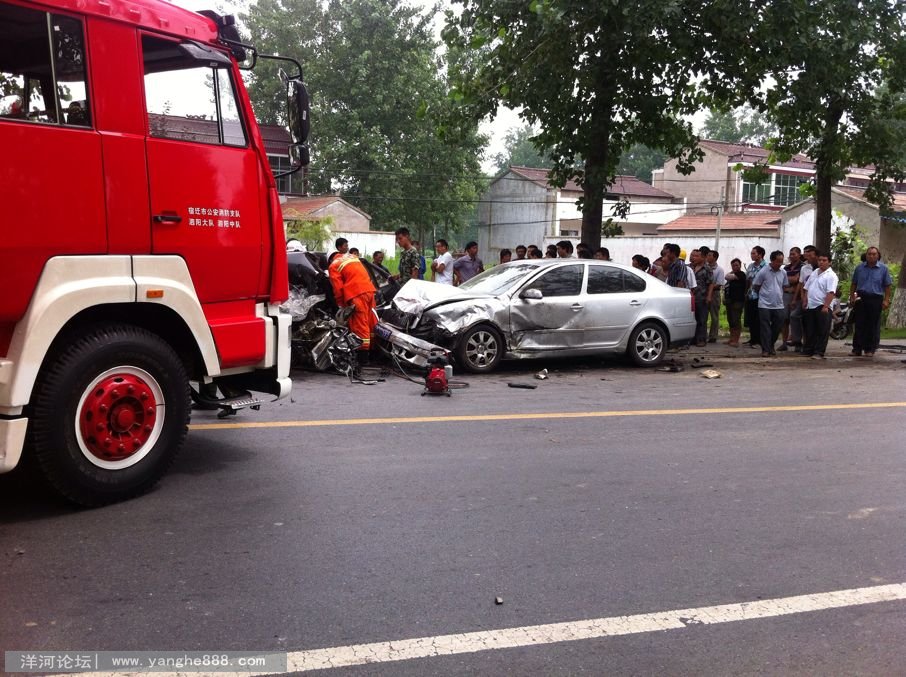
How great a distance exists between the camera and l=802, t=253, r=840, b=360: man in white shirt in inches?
520

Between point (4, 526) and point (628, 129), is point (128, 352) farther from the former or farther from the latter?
point (628, 129)

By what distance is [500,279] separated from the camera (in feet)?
38.7

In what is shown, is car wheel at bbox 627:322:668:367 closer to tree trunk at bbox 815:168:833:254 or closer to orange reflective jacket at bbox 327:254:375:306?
orange reflective jacket at bbox 327:254:375:306

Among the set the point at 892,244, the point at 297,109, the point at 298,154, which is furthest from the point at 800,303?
the point at 892,244

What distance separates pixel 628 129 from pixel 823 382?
7.04 metres

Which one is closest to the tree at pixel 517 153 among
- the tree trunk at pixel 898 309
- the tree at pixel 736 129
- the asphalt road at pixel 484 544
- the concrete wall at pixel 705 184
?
the tree at pixel 736 129

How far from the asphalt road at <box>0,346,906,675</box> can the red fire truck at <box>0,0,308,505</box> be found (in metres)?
0.54

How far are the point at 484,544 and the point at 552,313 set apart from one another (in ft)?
23.3

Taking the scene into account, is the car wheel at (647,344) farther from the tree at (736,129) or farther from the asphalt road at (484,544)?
the tree at (736,129)

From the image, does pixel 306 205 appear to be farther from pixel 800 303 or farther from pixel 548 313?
pixel 548 313

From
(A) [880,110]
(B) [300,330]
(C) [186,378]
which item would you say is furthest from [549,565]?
(A) [880,110]

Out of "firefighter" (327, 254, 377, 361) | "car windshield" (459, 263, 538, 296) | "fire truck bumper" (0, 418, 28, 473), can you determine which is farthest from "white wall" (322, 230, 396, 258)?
"fire truck bumper" (0, 418, 28, 473)

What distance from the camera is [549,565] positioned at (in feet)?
13.7

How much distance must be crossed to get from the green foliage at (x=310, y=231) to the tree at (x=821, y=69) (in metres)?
22.1
